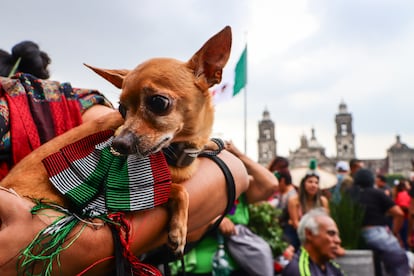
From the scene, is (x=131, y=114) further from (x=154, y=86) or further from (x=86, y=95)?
(x=86, y=95)

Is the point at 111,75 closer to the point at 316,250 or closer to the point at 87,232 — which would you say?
the point at 87,232

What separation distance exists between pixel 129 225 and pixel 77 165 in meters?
0.24

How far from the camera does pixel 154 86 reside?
1.25 m

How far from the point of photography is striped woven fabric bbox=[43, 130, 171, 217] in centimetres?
118

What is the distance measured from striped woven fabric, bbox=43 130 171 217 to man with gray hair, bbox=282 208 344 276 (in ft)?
9.47

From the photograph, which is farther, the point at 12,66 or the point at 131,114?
the point at 12,66

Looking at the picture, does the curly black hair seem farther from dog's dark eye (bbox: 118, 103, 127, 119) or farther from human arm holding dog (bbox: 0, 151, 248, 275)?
human arm holding dog (bbox: 0, 151, 248, 275)

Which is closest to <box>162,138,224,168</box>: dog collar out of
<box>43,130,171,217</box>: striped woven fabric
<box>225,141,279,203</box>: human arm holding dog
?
<box>43,130,171,217</box>: striped woven fabric

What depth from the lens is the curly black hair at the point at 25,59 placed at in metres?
1.83

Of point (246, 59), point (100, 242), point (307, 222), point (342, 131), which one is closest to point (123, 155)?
point (100, 242)

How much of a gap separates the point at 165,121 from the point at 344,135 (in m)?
65.4

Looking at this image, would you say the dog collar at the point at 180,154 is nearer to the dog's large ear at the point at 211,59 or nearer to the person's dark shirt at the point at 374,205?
the dog's large ear at the point at 211,59

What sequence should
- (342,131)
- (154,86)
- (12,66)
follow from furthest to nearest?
(342,131) < (12,66) < (154,86)

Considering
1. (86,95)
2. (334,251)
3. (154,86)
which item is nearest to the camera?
(154,86)
